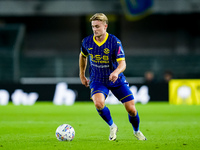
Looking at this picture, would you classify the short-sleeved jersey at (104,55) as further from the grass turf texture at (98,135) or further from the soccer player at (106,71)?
the grass turf texture at (98,135)

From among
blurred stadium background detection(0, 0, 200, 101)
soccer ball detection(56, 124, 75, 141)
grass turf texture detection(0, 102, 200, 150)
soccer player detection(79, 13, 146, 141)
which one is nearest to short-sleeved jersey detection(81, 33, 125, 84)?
soccer player detection(79, 13, 146, 141)

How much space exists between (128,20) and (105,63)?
1869 centimetres

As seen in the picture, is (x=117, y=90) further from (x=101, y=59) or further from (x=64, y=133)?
(x=64, y=133)

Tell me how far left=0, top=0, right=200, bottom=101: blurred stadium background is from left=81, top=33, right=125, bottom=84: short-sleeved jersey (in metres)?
10.4

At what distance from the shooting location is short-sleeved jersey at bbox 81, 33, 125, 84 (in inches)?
285

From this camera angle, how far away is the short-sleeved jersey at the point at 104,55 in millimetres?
7246

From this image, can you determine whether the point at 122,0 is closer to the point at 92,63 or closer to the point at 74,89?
the point at 74,89

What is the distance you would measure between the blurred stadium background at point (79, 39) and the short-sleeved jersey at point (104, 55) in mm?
10416

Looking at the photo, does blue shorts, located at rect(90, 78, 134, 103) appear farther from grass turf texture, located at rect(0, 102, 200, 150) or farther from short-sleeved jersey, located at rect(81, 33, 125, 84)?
grass turf texture, located at rect(0, 102, 200, 150)

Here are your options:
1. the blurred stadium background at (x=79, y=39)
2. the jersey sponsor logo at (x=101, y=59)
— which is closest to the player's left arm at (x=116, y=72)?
the jersey sponsor logo at (x=101, y=59)

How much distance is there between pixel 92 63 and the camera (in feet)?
24.3

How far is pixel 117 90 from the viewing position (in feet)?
24.1

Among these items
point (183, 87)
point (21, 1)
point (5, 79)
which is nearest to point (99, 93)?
point (183, 87)

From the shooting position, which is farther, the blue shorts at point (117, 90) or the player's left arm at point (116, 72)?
the blue shorts at point (117, 90)
